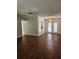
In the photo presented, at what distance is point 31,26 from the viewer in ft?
35.9

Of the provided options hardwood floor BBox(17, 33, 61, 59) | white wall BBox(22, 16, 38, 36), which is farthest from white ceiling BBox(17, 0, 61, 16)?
white wall BBox(22, 16, 38, 36)

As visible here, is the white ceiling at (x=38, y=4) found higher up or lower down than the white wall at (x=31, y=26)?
higher up

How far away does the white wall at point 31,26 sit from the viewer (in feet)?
34.7

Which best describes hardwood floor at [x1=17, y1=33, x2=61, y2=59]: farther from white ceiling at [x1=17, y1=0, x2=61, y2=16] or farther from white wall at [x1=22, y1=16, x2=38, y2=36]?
white wall at [x1=22, y1=16, x2=38, y2=36]

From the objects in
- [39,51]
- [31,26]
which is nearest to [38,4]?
[39,51]

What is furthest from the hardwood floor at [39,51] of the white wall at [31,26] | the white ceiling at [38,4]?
→ the white wall at [31,26]

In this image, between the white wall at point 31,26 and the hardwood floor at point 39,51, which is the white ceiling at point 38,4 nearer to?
the hardwood floor at point 39,51

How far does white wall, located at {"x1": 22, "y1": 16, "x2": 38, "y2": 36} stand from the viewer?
10.6m

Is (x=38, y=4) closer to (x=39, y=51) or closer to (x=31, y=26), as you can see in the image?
(x=39, y=51)
